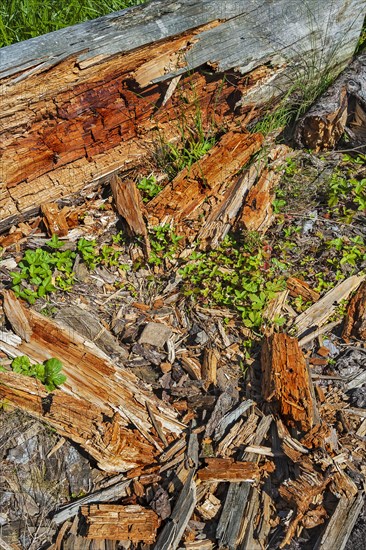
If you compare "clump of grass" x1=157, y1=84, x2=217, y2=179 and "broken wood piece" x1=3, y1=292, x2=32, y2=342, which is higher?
"clump of grass" x1=157, y1=84, x2=217, y2=179

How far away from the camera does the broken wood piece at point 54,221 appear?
4.21 metres

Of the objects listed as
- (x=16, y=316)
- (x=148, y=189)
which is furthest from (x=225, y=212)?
(x=16, y=316)

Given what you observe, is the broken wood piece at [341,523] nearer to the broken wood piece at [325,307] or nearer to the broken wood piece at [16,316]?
the broken wood piece at [325,307]

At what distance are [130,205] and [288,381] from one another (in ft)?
5.64

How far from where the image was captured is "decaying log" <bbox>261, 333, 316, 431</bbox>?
3238 mm

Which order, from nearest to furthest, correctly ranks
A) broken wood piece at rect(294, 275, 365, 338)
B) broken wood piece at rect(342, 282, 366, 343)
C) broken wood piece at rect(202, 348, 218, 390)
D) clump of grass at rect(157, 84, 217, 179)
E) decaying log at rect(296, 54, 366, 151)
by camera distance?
broken wood piece at rect(202, 348, 218, 390), broken wood piece at rect(342, 282, 366, 343), broken wood piece at rect(294, 275, 365, 338), clump of grass at rect(157, 84, 217, 179), decaying log at rect(296, 54, 366, 151)

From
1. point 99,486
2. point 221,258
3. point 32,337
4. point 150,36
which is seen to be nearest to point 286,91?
point 150,36

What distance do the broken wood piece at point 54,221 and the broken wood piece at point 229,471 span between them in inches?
75.9

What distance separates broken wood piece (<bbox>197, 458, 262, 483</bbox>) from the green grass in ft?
11.7

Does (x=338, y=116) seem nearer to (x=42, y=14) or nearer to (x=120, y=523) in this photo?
(x=42, y=14)

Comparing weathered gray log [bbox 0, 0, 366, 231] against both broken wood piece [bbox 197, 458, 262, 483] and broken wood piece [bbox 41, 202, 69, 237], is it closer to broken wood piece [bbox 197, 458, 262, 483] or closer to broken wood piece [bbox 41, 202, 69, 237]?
broken wood piece [bbox 41, 202, 69, 237]

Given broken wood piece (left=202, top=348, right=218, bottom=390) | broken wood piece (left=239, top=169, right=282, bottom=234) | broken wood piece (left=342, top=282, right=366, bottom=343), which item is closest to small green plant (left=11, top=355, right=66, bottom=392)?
broken wood piece (left=202, top=348, right=218, bottom=390)

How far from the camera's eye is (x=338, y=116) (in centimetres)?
474

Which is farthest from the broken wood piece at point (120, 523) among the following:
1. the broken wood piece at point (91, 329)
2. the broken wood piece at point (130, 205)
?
the broken wood piece at point (130, 205)
